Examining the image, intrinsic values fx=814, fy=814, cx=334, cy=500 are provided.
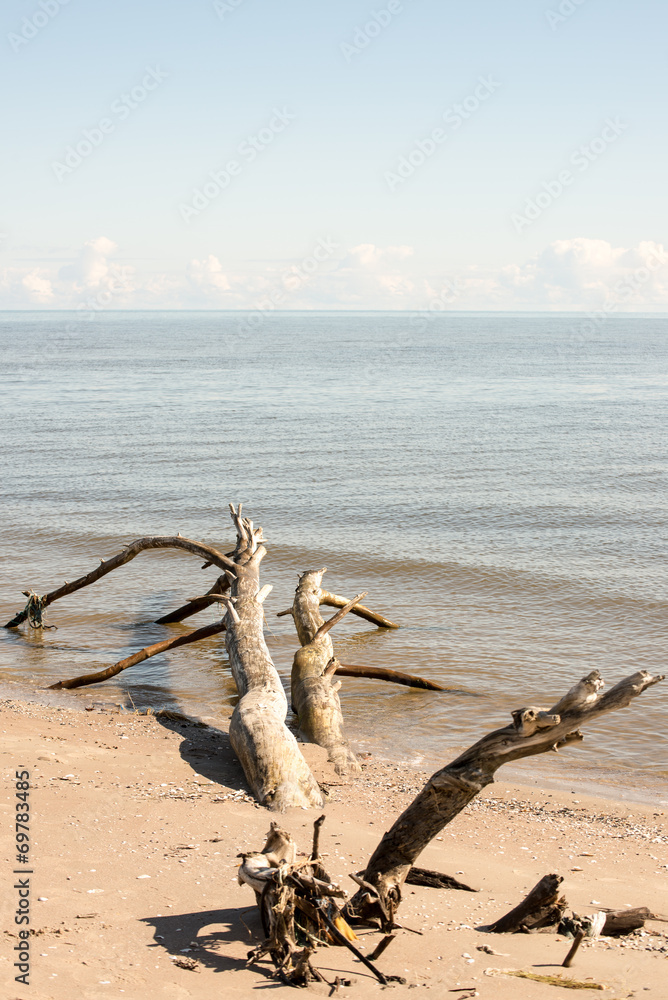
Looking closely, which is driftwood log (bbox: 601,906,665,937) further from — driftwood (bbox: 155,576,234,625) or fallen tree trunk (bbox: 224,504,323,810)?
driftwood (bbox: 155,576,234,625)

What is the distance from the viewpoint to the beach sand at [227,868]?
16.1 ft

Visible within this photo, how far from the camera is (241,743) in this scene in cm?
845

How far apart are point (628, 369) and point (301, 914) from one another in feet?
219

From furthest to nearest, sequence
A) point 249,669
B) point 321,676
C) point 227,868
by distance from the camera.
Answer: point 321,676 < point 249,669 < point 227,868

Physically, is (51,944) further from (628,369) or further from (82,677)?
(628,369)

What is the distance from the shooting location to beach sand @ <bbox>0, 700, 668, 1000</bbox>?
4.92m

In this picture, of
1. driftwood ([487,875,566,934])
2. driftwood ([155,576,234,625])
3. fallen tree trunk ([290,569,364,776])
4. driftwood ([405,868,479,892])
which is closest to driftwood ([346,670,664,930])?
driftwood ([405,868,479,892])

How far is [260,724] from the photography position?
8.53 meters

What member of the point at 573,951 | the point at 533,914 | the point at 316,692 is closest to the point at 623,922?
the point at 533,914

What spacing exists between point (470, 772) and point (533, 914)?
118 centimetres

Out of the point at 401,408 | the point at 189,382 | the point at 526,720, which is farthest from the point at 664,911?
the point at 189,382

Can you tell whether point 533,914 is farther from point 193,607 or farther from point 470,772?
point 193,607

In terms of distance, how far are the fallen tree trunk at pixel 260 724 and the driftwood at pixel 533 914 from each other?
2580mm

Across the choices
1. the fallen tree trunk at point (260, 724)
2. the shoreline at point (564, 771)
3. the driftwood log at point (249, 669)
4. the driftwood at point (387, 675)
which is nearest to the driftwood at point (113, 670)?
the driftwood log at point (249, 669)
